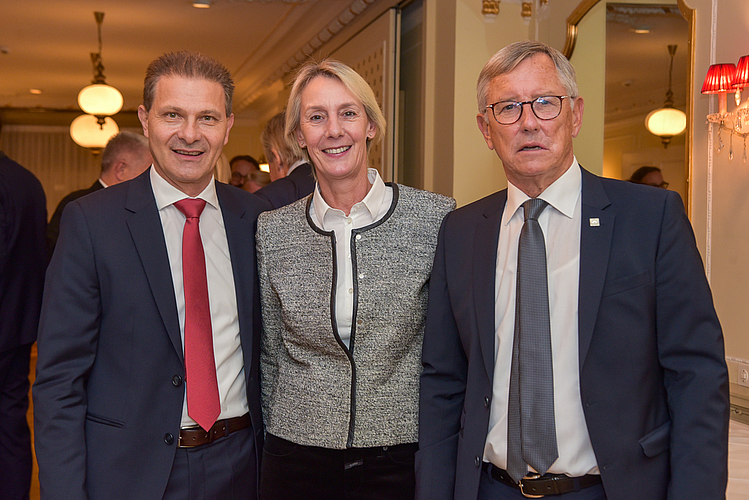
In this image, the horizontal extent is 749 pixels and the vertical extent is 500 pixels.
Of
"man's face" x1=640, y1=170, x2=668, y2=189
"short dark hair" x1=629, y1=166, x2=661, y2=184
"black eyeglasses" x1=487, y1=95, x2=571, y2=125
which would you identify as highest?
"short dark hair" x1=629, y1=166, x2=661, y2=184

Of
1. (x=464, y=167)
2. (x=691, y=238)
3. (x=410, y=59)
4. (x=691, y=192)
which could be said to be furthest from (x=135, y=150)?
(x=691, y=238)

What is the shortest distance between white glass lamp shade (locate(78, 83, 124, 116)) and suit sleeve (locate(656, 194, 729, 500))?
6.35m

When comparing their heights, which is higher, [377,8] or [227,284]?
[377,8]

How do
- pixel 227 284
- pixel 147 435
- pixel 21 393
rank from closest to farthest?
pixel 147 435 < pixel 227 284 < pixel 21 393

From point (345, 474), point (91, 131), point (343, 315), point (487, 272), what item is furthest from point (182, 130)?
point (91, 131)

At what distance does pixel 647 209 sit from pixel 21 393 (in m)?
2.97

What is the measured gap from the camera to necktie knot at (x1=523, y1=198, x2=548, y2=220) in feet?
5.14

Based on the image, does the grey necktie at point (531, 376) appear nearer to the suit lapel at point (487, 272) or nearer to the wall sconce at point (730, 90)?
the suit lapel at point (487, 272)

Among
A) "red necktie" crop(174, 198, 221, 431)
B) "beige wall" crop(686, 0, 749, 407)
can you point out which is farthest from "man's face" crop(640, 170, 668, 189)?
"red necktie" crop(174, 198, 221, 431)

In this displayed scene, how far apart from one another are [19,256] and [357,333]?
2.09 metres

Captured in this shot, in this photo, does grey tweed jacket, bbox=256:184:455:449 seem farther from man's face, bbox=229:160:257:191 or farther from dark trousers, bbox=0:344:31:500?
man's face, bbox=229:160:257:191

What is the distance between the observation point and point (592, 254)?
148 centimetres

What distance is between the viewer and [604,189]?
1569mm

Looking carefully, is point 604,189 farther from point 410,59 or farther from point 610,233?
point 410,59
